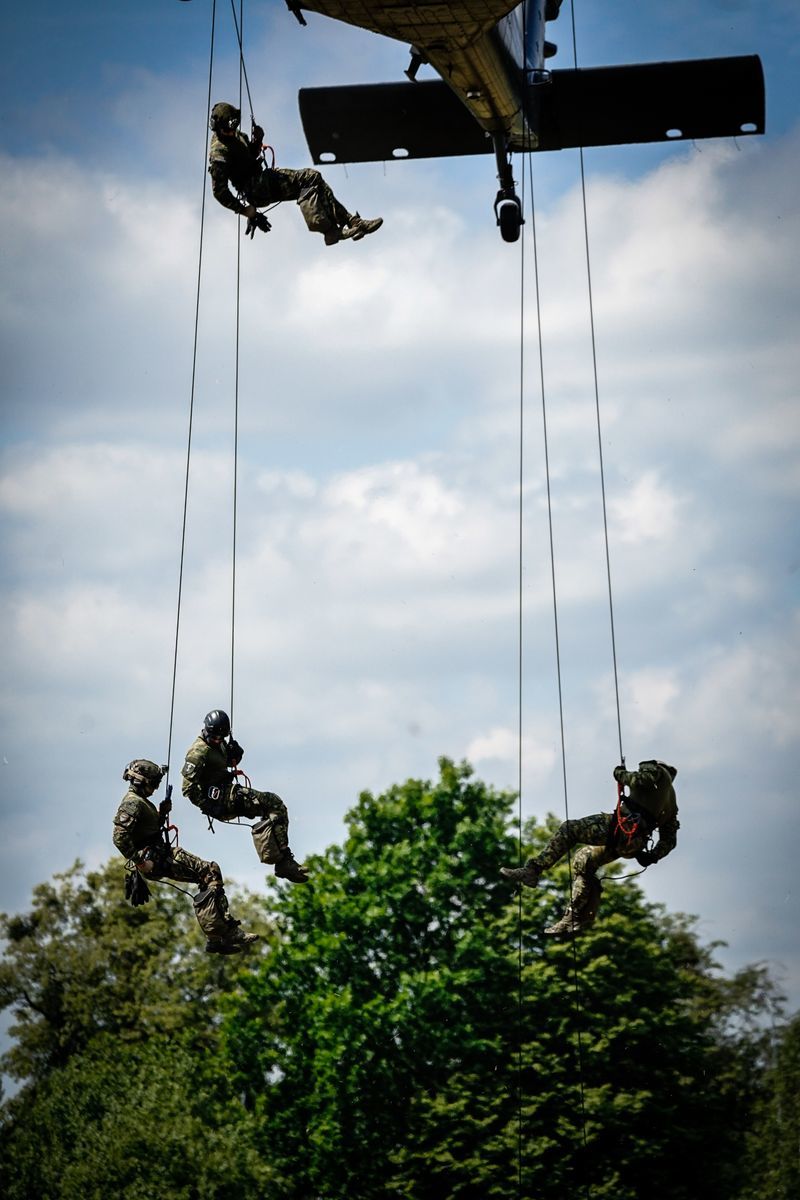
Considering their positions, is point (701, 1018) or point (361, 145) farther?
point (701, 1018)

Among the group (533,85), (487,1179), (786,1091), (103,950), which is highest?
(103,950)

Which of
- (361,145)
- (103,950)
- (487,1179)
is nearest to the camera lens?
(361,145)

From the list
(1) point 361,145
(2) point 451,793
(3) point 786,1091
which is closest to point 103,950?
(2) point 451,793

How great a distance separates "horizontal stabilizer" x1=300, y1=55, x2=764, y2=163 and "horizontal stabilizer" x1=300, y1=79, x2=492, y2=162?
10mm

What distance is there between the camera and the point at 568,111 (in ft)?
54.3

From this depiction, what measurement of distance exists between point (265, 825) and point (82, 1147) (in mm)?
24754

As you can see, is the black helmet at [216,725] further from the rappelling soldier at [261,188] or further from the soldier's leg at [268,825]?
the rappelling soldier at [261,188]

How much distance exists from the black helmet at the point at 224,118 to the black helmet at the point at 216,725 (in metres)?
4.77

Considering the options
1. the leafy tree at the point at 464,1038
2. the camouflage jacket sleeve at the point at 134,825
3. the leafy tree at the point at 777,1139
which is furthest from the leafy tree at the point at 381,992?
the camouflage jacket sleeve at the point at 134,825

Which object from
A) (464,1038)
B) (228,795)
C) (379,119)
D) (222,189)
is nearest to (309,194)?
(222,189)

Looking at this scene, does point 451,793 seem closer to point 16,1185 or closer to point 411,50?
point 16,1185

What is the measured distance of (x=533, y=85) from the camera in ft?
51.1

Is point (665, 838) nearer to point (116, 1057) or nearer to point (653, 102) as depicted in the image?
point (653, 102)

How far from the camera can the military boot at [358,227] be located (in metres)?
14.3
